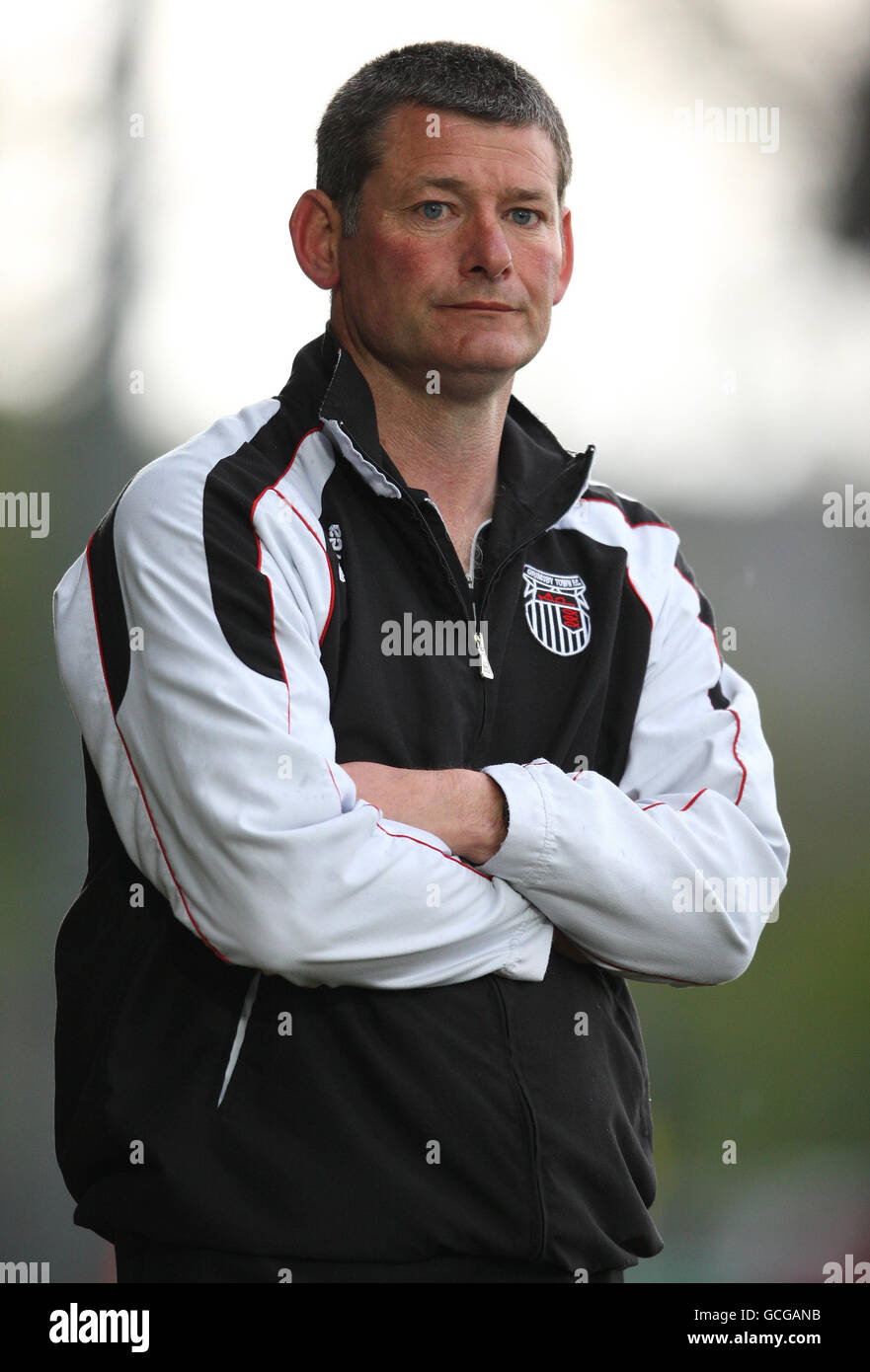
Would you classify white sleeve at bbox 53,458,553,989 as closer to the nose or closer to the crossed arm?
the crossed arm

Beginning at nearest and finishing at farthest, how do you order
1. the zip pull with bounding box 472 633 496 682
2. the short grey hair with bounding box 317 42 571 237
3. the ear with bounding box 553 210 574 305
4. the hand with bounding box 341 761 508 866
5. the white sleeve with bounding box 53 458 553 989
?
the white sleeve with bounding box 53 458 553 989 < the hand with bounding box 341 761 508 866 < the zip pull with bounding box 472 633 496 682 < the short grey hair with bounding box 317 42 571 237 < the ear with bounding box 553 210 574 305

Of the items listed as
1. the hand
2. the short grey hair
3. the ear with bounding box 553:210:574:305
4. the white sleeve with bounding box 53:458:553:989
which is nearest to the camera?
the white sleeve with bounding box 53:458:553:989

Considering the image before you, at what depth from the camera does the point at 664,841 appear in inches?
60.6

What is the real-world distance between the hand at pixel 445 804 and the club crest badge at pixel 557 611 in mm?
250

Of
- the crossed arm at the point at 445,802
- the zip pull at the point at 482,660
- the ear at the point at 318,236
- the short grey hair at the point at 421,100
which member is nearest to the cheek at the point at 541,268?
the short grey hair at the point at 421,100

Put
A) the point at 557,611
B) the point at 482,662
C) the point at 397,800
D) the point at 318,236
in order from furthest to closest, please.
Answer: the point at 318,236
the point at 557,611
the point at 482,662
the point at 397,800

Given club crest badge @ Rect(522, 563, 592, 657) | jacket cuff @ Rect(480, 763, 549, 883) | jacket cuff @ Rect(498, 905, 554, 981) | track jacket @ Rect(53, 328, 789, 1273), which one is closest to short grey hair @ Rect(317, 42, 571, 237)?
track jacket @ Rect(53, 328, 789, 1273)

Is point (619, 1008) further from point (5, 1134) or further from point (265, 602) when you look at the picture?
point (5, 1134)

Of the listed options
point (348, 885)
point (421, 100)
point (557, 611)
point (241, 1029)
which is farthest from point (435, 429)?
point (241, 1029)

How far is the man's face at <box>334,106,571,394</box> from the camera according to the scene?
1.66m

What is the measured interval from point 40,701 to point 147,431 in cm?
64

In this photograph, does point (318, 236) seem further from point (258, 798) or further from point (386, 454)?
point (258, 798)

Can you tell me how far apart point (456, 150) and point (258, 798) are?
2.55ft

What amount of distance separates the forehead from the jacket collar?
0.21 meters
